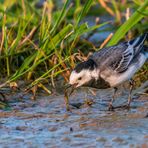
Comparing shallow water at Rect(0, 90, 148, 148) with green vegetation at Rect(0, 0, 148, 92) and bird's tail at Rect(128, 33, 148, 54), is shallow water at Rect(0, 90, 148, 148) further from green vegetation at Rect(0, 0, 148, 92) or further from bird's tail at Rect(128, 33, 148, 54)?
bird's tail at Rect(128, 33, 148, 54)

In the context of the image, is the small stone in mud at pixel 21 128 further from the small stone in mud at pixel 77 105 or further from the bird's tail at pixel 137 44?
the bird's tail at pixel 137 44

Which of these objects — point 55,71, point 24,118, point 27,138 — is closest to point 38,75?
point 55,71

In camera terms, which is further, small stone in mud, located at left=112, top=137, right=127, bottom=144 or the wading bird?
the wading bird

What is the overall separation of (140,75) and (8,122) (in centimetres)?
190

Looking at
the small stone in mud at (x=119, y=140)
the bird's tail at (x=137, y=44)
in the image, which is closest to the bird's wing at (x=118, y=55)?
the bird's tail at (x=137, y=44)

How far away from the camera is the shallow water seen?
576 cm

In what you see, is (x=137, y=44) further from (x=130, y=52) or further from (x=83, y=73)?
(x=83, y=73)

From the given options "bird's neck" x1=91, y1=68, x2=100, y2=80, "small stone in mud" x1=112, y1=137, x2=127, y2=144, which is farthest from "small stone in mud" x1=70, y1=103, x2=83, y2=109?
"small stone in mud" x1=112, y1=137, x2=127, y2=144

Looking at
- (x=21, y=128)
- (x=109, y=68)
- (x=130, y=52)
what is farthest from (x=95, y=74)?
(x=21, y=128)

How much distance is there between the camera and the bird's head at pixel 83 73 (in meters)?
6.96

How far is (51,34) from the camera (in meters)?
7.57

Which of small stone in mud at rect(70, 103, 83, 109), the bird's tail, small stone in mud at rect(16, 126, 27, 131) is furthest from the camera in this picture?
the bird's tail

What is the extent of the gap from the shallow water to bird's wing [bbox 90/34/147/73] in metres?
0.40

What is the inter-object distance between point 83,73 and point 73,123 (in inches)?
30.6
